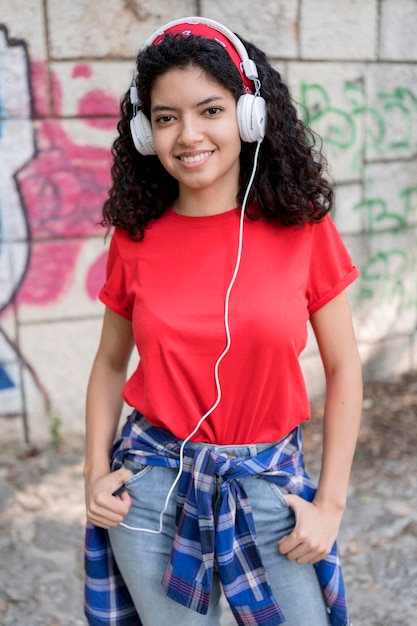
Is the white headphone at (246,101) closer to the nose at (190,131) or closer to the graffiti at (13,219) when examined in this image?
the nose at (190,131)

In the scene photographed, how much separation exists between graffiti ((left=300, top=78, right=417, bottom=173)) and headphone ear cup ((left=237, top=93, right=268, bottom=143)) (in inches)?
96.3

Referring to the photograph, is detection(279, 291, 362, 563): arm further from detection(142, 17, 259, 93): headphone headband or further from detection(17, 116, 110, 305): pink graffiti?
detection(17, 116, 110, 305): pink graffiti

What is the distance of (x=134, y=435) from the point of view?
1.74 m

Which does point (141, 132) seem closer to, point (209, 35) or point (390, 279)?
point (209, 35)

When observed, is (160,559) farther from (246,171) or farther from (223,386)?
(246,171)

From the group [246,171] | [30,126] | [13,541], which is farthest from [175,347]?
[30,126]

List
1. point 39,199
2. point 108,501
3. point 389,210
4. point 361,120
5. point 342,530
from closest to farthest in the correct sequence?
1. point 108,501
2. point 342,530
3. point 39,199
4. point 361,120
5. point 389,210

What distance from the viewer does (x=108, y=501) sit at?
166cm

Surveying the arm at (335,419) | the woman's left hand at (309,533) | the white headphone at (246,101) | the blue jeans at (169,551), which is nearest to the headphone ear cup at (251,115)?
the white headphone at (246,101)

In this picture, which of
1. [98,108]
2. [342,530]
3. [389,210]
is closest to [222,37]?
[98,108]

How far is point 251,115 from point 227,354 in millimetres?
551

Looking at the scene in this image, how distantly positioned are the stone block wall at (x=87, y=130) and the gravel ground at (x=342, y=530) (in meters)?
0.33

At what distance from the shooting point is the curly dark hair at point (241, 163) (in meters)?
1.57

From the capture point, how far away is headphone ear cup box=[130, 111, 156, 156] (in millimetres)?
1708
